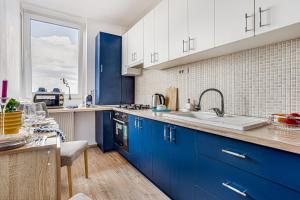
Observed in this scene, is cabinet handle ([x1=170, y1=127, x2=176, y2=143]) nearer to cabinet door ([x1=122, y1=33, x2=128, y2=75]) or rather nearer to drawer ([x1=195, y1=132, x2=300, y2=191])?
drawer ([x1=195, y1=132, x2=300, y2=191])

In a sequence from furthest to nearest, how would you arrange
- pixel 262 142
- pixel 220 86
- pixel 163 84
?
1. pixel 163 84
2. pixel 220 86
3. pixel 262 142

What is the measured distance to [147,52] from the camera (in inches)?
99.8

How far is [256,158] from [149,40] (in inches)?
81.1

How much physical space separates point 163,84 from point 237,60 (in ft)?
4.11

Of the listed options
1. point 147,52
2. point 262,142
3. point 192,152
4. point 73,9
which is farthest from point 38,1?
point 262,142

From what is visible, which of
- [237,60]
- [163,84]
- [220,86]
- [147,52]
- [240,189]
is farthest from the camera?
[163,84]

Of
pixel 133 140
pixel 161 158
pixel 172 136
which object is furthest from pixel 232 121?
pixel 133 140

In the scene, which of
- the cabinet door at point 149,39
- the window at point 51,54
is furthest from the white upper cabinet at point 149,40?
the window at point 51,54

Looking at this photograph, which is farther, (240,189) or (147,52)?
(147,52)

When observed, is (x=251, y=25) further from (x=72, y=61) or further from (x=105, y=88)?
(x=72, y=61)

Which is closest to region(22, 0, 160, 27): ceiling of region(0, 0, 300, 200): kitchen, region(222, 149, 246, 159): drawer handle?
region(0, 0, 300, 200): kitchen

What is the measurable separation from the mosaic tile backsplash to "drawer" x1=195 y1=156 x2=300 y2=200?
2.25 ft

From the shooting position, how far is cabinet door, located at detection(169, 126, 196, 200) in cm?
140

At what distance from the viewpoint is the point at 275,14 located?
1094 millimetres
